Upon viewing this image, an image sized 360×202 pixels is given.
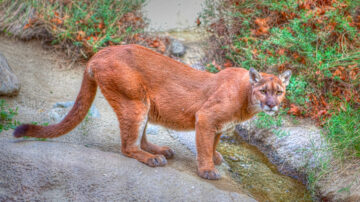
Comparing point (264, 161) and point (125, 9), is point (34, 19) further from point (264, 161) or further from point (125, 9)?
point (264, 161)

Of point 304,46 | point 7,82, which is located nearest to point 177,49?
point 304,46

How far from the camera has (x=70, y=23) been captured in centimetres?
725

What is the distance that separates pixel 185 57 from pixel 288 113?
11.3 feet

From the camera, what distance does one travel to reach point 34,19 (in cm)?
741

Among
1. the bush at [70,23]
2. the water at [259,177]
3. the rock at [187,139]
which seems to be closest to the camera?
the water at [259,177]

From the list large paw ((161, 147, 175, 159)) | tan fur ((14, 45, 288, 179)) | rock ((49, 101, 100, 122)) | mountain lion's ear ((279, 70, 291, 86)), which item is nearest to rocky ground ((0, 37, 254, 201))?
large paw ((161, 147, 175, 159))

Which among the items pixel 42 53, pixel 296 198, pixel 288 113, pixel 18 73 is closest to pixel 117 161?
pixel 296 198

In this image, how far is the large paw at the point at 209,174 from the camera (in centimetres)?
420

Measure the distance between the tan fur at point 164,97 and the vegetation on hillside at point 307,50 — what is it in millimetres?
1359

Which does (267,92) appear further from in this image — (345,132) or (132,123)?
(132,123)

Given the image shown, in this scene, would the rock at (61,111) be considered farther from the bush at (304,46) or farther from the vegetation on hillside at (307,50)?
the bush at (304,46)

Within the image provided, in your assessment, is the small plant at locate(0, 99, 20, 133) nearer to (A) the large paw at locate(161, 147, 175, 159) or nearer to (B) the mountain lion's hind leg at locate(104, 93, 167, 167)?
(B) the mountain lion's hind leg at locate(104, 93, 167, 167)

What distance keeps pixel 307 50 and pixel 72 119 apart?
3806mm

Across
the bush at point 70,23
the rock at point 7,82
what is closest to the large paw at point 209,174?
the rock at point 7,82
